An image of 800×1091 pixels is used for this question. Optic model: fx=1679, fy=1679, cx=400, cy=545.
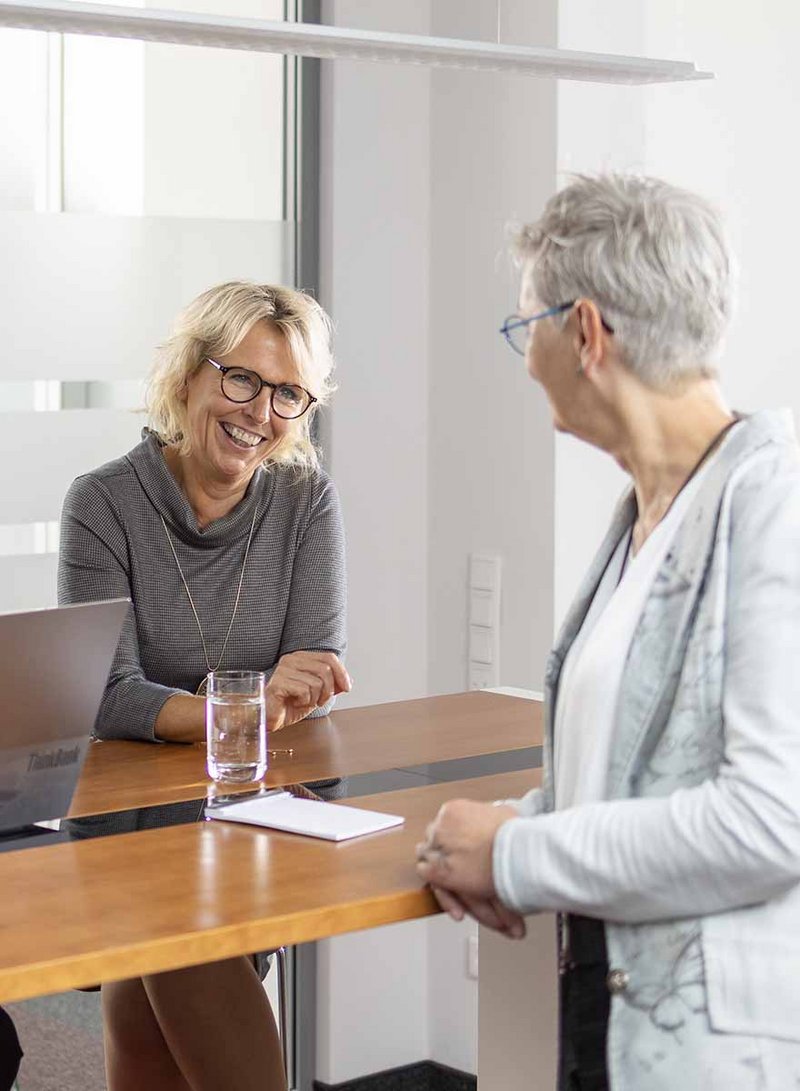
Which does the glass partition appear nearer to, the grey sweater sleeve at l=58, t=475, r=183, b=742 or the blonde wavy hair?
the blonde wavy hair

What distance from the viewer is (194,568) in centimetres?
292

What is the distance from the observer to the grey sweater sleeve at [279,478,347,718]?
2.93 m

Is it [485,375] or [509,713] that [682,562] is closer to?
[509,713]

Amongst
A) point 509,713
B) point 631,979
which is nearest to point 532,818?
point 631,979

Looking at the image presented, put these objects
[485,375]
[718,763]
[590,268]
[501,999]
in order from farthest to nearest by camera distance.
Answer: [485,375] < [501,999] < [590,268] < [718,763]

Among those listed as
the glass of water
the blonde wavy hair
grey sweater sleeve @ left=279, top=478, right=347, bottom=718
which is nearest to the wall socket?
grey sweater sleeve @ left=279, top=478, right=347, bottom=718

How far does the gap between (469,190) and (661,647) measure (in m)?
2.34

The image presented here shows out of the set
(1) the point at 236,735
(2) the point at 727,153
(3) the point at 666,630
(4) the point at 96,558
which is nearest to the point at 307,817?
(1) the point at 236,735

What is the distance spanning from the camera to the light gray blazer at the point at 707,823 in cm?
158

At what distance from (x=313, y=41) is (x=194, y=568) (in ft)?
3.07

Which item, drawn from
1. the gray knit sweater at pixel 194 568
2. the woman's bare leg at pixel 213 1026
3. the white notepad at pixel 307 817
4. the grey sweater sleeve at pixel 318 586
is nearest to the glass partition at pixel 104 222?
the gray knit sweater at pixel 194 568

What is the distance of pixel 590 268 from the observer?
5.77 feet

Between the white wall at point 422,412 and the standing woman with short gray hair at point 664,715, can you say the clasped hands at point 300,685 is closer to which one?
the standing woman with short gray hair at point 664,715

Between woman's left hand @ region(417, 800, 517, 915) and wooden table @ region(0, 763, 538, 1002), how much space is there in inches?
1.1
